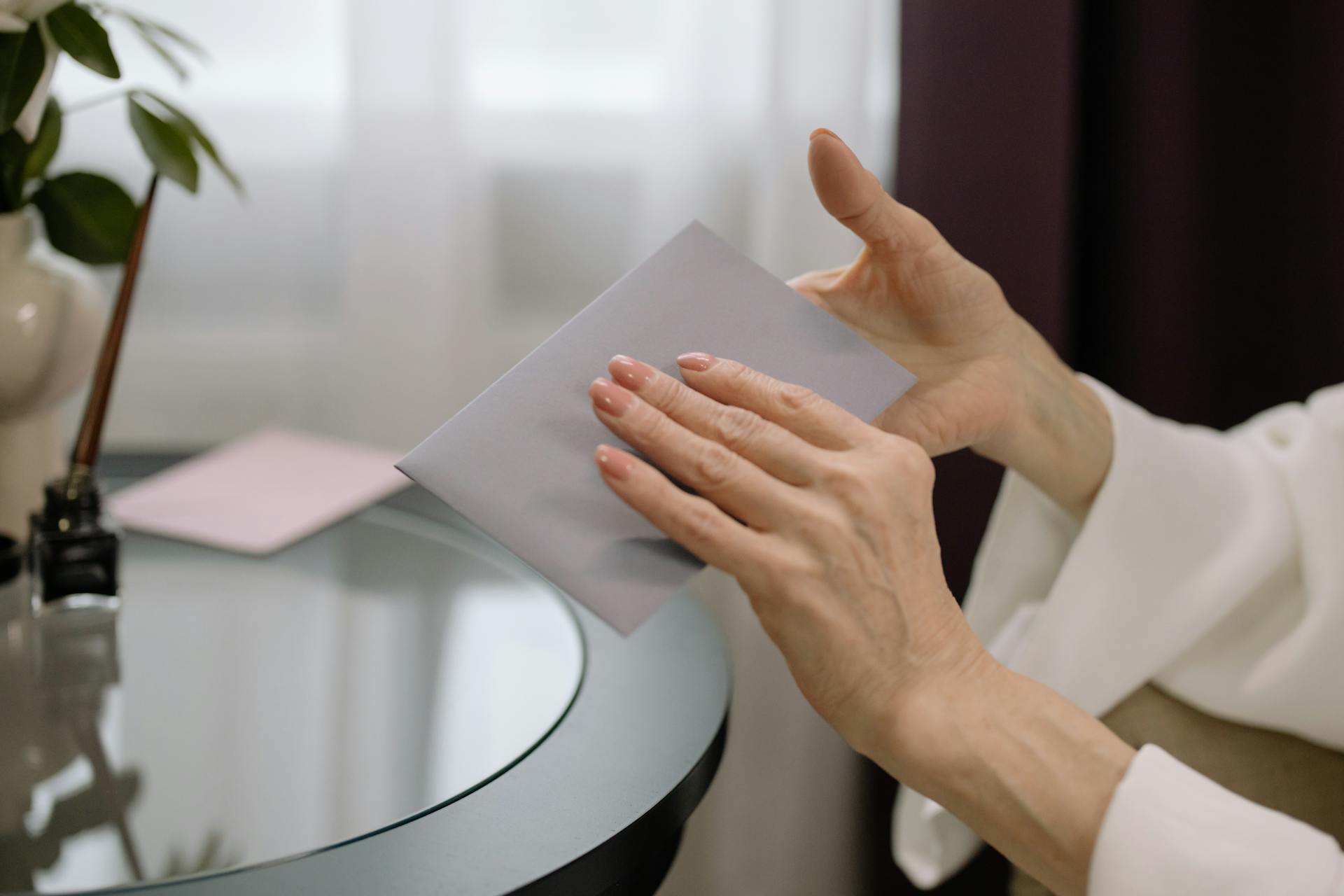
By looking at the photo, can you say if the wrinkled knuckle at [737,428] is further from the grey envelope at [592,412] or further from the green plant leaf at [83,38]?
the green plant leaf at [83,38]

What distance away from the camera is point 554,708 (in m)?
0.72

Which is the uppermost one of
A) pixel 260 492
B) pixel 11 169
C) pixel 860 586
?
pixel 11 169

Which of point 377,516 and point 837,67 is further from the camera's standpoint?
point 837,67

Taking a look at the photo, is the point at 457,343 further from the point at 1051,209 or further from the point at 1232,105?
→ the point at 1232,105

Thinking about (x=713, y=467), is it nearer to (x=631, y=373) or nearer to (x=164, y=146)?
(x=631, y=373)

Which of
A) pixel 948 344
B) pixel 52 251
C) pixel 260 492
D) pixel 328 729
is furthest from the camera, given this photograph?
pixel 260 492

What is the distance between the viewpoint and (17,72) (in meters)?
Result: 0.75

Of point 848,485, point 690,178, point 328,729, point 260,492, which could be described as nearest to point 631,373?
point 848,485

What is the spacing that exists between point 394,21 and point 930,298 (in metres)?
0.71

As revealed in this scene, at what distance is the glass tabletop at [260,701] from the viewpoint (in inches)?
23.7

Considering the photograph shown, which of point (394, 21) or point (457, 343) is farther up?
point (394, 21)

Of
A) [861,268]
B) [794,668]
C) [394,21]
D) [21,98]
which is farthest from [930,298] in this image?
[394,21]

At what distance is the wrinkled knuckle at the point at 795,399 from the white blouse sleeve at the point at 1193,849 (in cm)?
26

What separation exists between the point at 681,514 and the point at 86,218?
588mm
